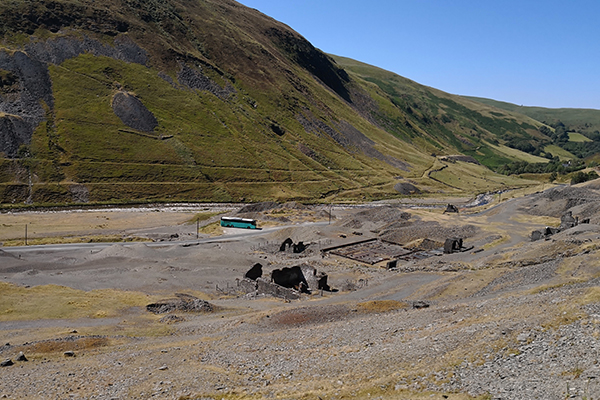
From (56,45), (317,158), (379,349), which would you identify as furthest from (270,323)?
(56,45)

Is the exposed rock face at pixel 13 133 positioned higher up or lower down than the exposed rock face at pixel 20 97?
lower down

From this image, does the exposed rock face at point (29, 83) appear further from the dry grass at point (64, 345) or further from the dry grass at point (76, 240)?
the dry grass at point (64, 345)

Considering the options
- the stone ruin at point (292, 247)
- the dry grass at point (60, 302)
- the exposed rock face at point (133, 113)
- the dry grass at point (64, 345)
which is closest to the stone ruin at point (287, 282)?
the dry grass at point (60, 302)

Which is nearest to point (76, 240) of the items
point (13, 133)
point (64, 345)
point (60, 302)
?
point (60, 302)

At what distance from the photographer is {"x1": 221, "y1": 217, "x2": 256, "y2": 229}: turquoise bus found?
321 feet

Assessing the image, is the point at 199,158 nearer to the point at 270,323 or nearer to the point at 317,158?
the point at 317,158

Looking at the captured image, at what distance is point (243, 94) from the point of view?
200 m

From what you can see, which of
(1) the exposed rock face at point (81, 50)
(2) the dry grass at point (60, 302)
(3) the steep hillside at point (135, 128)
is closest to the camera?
(2) the dry grass at point (60, 302)

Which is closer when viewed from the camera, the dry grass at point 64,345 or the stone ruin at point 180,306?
the dry grass at point 64,345

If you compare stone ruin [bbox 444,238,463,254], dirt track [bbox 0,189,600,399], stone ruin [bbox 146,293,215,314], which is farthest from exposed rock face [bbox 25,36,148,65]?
stone ruin [bbox 444,238,463,254]

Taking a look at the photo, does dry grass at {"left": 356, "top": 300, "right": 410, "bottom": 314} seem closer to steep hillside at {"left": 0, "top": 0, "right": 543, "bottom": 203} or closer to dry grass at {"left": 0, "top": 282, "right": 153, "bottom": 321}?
dry grass at {"left": 0, "top": 282, "right": 153, "bottom": 321}

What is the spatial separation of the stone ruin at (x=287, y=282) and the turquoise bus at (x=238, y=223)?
44.0 metres

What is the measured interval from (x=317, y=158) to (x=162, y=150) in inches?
2504

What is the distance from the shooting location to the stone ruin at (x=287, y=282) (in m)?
48.4
